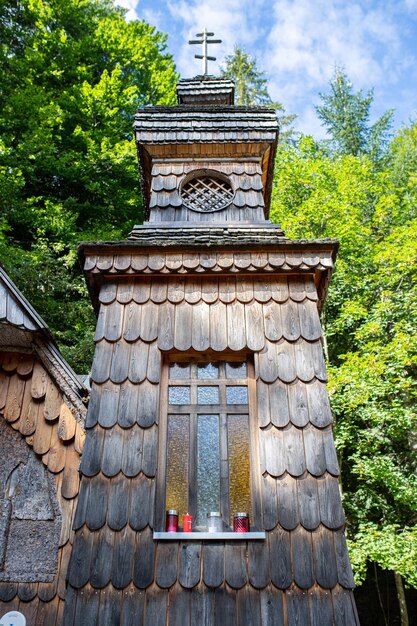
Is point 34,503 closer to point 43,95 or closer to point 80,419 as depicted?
point 80,419

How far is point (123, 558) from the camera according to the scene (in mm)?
3734

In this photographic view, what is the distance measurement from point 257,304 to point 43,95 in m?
13.9

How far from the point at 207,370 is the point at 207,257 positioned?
1.18m

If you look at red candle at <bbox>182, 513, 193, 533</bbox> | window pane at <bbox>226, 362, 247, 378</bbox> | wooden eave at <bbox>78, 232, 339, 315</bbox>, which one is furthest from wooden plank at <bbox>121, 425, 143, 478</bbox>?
wooden eave at <bbox>78, 232, 339, 315</bbox>

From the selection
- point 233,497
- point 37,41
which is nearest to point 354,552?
point 233,497

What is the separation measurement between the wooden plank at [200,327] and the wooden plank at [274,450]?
998 mm

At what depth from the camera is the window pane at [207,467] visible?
4195 millimetres

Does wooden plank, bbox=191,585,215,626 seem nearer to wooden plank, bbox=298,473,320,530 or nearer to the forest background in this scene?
wooden plank, bbox=298,473,320,530

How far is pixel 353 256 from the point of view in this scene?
15.5 m

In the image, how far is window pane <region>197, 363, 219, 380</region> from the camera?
4.74m

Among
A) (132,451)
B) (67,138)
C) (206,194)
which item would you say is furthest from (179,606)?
(67,138)

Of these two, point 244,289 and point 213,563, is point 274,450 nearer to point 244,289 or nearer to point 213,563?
point 213,563

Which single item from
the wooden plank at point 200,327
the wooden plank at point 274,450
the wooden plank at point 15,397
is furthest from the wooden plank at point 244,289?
the wooden plank at point 15,397

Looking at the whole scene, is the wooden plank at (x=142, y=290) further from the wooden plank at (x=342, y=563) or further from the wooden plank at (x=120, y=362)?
the wooden plank at (x=342, y=563)
